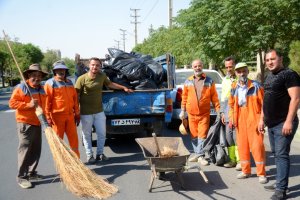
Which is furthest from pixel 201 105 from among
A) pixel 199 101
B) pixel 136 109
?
pixel 136 109

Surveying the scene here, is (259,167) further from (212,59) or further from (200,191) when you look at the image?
(212,59)

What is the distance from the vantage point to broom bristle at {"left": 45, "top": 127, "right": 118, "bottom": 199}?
16.4 ft

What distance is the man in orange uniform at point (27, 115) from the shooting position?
5.41 m

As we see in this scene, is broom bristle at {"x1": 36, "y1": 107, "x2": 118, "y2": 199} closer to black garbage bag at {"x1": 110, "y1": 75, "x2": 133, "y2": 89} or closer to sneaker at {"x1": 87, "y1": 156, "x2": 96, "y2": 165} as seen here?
sneaker at {"x1": 87, "y1": 156, "x2": 96, "y2": 165}

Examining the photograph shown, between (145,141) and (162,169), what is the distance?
0.91 meters

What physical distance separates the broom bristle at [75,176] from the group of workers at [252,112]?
208 centimetres

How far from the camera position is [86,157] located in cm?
735

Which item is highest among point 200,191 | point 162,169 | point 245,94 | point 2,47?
point 2,47

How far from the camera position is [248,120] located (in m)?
5.52

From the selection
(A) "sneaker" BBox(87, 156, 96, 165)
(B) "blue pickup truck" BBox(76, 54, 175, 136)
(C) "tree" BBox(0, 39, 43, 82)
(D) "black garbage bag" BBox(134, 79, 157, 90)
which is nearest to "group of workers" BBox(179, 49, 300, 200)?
(B) "blue pickup truck" BBox(76, 54, 175, 136)

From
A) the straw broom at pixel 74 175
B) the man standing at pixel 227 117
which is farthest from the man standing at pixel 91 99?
the man standing at pixel 227 117

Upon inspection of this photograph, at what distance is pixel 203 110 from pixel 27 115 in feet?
9.89

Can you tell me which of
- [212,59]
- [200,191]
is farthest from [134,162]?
[212,59]

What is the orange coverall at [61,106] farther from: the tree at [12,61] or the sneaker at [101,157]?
the tree at [12,61]
